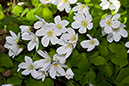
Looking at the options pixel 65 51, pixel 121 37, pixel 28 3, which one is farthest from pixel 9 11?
pixel 121 37

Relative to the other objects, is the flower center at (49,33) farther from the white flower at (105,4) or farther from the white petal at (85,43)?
the white flower at (105,4)

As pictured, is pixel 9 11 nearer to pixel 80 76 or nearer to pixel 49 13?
pixel 49 13

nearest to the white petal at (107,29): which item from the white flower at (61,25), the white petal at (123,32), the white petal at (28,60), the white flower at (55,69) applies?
the white petal at (123,32)

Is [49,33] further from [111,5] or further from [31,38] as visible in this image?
[111,5]

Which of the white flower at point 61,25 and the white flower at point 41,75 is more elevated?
the white flower at point 61,25

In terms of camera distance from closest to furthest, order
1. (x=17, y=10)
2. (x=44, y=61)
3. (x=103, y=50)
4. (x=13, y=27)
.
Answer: (x=44, y=61)
(x=103, y=50)
(x=13, y=27)
(x=17, y=10)

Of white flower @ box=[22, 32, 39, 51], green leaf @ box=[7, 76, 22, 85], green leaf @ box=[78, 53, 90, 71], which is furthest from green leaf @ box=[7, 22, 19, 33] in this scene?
green leaf @ box=[78, 53, 90, 71]

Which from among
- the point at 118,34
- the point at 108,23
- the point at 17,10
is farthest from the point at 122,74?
the point at 17,10

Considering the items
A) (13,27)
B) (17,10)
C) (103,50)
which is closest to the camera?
(103,50)
